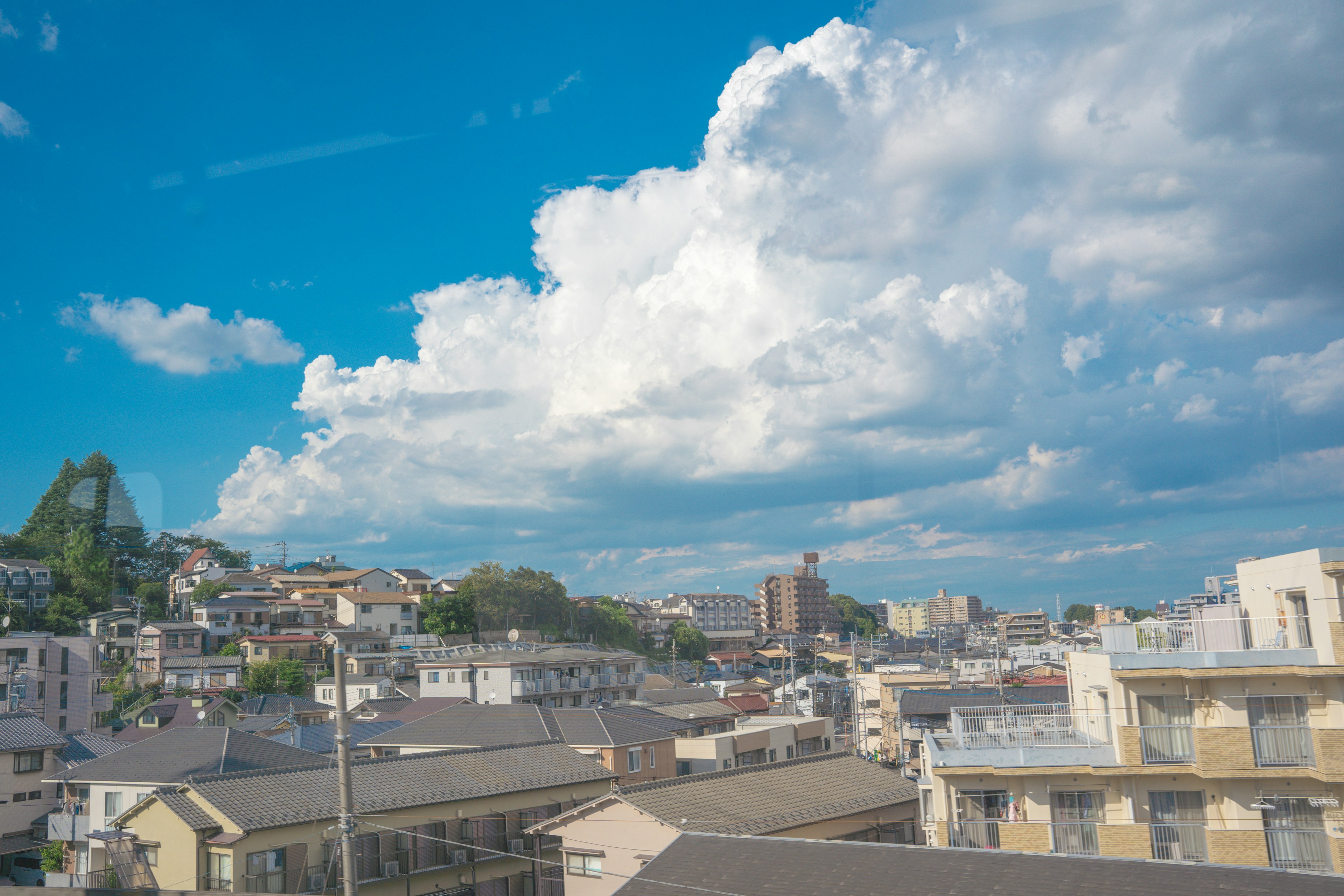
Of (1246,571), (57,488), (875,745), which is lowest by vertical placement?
(875,745)

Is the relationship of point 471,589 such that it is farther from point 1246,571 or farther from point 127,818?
point 1246,571

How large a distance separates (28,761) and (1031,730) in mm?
31204

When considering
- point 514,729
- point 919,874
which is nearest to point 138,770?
point 514,729

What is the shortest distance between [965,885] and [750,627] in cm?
13999

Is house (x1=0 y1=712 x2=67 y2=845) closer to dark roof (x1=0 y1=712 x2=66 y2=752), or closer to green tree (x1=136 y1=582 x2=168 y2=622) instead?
dark roof (x1=0 y1=712 x2=66 y2=752)

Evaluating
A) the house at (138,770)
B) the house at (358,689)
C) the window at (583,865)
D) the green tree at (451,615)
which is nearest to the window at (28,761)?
the house at (138,770)

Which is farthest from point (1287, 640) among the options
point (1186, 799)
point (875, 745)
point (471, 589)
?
point (471, 589)

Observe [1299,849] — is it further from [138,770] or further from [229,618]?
[229,618]

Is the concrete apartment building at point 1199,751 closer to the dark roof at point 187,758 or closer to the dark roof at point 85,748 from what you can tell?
the dark roof at point 187,758

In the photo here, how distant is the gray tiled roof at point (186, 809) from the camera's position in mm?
16172

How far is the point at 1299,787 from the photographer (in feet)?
43.5

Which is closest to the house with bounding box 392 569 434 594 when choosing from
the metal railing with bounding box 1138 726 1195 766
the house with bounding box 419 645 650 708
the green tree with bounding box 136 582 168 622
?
the green tree with bounding box 136 582 168 622

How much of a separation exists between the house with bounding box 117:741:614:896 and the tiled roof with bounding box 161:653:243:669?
4215 centimetres

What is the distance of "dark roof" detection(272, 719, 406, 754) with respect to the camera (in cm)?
2919
